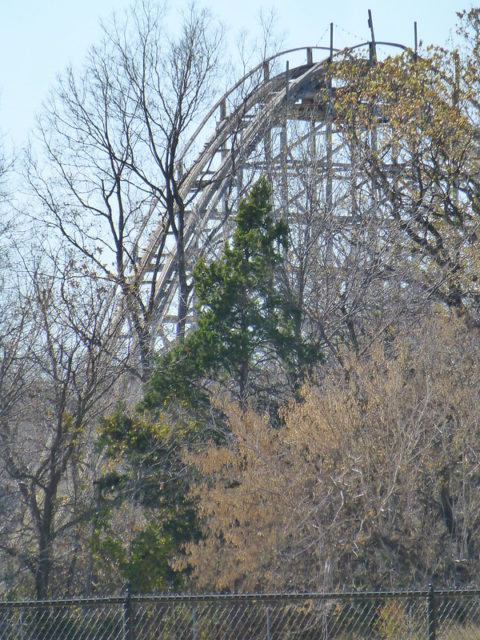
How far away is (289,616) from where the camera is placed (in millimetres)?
11570

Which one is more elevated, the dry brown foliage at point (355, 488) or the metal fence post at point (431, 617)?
the dry brown foliage at point (355, 488)

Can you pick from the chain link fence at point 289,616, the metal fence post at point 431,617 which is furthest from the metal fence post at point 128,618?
the metal fence post at point 431,617

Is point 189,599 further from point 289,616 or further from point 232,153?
point 232,153

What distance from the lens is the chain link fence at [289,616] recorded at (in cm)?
861

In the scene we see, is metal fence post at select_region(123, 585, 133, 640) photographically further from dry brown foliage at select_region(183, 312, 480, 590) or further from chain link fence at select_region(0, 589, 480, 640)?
dry brown foliage at select_region(183, 312, 480, 590)

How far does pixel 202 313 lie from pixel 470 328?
5.26 metres

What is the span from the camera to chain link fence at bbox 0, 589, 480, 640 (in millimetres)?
8609

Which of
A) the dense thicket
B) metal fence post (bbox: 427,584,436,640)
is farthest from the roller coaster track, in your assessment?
metal fence post (bbox: 427,584,436,640)

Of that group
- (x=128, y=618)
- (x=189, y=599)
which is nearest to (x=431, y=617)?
(x=189, y=599)

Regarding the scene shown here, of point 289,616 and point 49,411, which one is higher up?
point 49,411

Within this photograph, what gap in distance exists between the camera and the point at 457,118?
20359 millimetres

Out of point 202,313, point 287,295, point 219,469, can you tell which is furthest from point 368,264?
point 219,469

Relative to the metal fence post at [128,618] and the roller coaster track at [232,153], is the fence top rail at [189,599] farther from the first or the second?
the roller coaster track at [232,153]

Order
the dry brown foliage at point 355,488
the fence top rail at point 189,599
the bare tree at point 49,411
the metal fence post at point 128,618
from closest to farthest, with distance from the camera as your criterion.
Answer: the fence top rail at point 189,599
the metal fence post at point 128,618
the dry brown foliage at point 355,488
the bare tree at point 49,411
